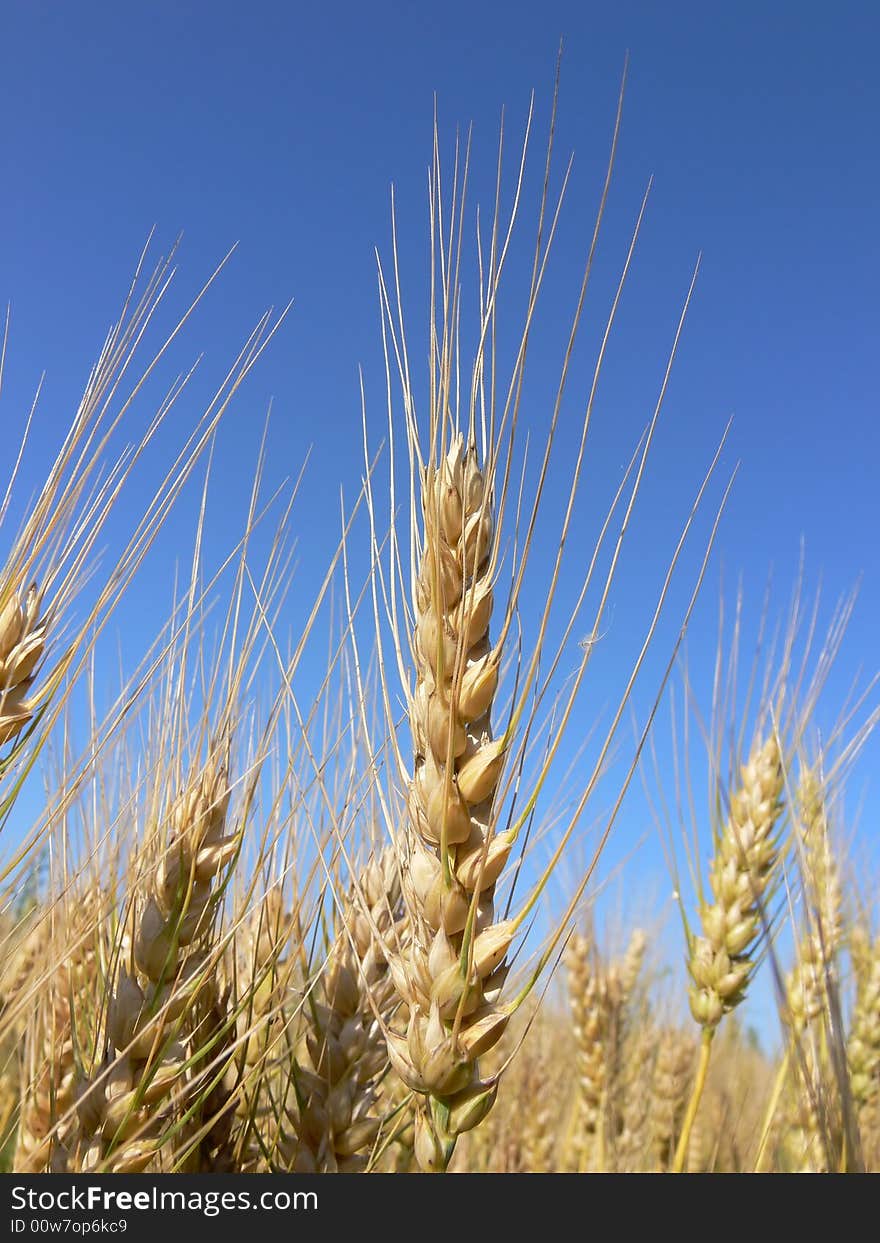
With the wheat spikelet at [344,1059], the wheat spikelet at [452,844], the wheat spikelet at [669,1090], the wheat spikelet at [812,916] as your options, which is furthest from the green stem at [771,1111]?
the wheat spikelet at [669,1090]

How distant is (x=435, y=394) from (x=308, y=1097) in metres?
1.27

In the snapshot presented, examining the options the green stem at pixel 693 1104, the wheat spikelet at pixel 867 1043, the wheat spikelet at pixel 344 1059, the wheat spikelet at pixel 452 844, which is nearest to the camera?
the wheat spikelet at pixel 452 844

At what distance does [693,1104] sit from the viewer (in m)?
1.79

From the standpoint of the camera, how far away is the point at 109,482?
178 cm

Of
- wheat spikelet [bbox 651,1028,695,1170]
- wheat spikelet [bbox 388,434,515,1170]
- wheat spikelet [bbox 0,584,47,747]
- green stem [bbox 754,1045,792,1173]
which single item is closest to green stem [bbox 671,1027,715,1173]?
green stem [bbox 754,1045,792,1173]

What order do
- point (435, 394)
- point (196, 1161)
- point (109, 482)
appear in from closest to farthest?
1. point (435, 394)
2. point (196, 1161)
3. point (109, 482)

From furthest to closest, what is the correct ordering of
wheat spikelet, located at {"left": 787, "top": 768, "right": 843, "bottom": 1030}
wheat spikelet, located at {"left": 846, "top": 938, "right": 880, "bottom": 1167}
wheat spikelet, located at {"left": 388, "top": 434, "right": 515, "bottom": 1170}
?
wheat spikelet, located at {"left": 846, "top": 938, "right": 880, "bottom": 1167} < wheat spikelet, located at {"left": 787, "top": 768, "right": 843, "bottom": 1030} < wheat spikelet, located at {"left": 388, "top": 434, "right": 515, "bottom": 1170}

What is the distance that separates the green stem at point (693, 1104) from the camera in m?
1.72

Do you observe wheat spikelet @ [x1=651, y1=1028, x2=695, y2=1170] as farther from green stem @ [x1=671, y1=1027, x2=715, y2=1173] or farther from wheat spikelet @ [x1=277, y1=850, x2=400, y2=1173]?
wheat spikelet @ [x1=277, y1=850, x2=400, y2=1173]

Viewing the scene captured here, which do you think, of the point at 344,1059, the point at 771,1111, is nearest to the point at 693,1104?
the point at 771,1111

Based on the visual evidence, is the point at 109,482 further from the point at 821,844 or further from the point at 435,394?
the point at 821,844

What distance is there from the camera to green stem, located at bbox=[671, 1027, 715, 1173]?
1720 millimetres

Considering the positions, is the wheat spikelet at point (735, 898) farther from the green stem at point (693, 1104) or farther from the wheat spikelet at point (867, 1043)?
the wheat spikelet at point (867, 1043)
